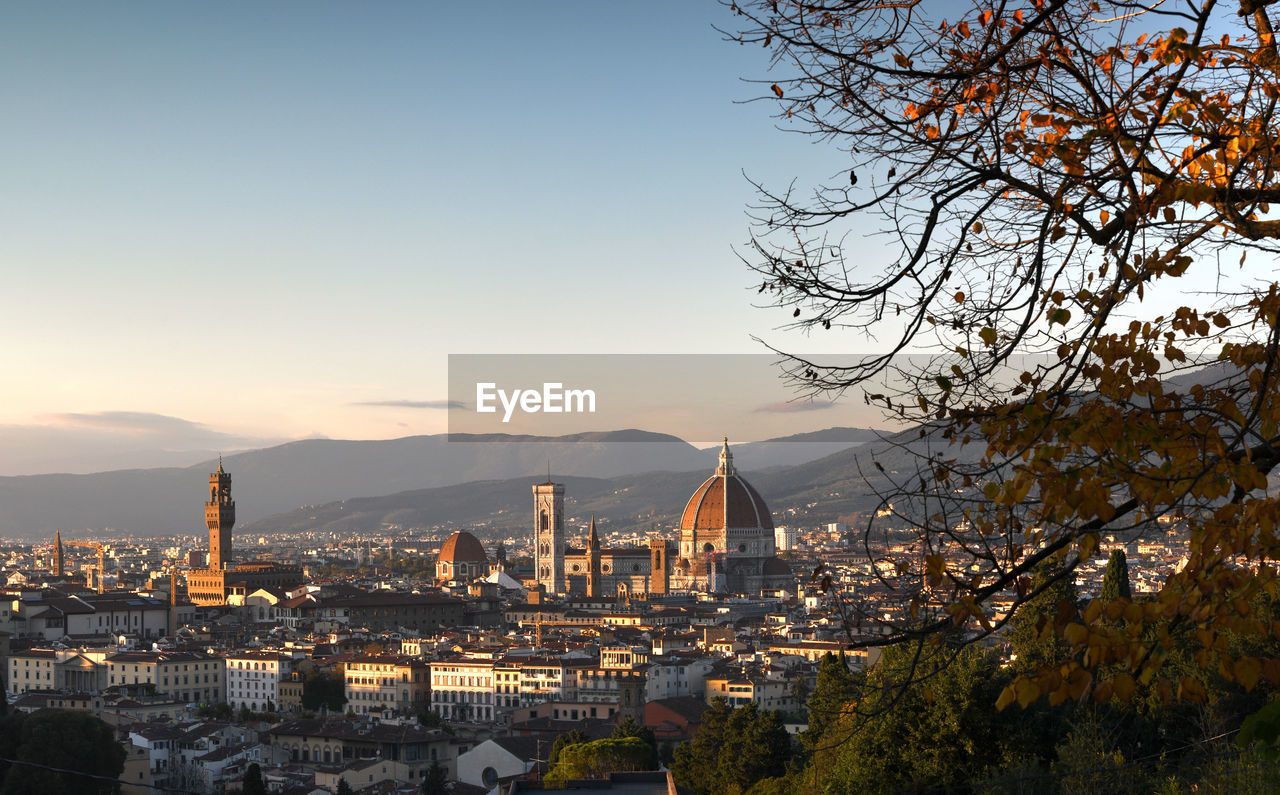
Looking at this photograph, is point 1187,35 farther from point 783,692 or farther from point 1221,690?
point 783,692

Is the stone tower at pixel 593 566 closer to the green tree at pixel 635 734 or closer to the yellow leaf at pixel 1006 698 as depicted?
the green tree at pixel 635 734

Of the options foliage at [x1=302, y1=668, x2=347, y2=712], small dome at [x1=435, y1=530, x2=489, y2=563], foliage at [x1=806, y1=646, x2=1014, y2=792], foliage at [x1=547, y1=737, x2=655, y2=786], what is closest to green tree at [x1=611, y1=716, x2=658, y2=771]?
foliage at [x1=547, y1=737, x2=655, y2=786]

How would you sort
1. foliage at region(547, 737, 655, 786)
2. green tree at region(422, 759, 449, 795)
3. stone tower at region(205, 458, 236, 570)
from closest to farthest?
1. foliage at region(547, 737, 655, 786)
2. green tree at region(422, 759, 449, 795)
3. stone tower at region(205, 458, 236, 570)

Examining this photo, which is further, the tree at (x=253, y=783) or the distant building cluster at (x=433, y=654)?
the distant building cluster at (x=433, y=654)

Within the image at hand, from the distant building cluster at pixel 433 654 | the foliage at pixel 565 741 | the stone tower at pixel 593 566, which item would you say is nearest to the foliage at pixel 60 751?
the distant building cluster at pixel 433 654

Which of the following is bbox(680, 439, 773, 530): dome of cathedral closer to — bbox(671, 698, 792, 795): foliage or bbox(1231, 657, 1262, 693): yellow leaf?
bbox(671, 698, 792, 795): foliage
